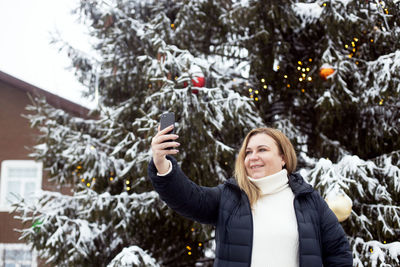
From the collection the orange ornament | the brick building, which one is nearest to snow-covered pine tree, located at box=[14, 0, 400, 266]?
the orange ornament

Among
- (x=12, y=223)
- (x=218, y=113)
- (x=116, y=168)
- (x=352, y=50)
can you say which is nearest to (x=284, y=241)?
(x=218, y=113)

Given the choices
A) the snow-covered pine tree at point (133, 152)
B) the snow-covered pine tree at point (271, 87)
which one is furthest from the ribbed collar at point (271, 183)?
the snow-covered pine tree at point (133, 152)

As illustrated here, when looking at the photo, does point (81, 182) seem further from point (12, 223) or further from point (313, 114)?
point (313, 114)

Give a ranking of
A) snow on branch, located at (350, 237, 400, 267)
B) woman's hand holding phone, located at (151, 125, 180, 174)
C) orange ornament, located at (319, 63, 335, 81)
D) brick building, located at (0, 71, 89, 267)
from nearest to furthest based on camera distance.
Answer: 1. woman's hand holding phone, located at (151, 125, 180, 174)
2. snow on branch, located at (350, 237, 400, 267)
3. orange ornament, located at (319, 63, 335, 81)
4. brick building, located at (0, 71, 89, 267)

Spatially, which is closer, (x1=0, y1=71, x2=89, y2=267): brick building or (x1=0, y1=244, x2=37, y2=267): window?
(x1=0, y1=71, x2=89, y2=267): brick building

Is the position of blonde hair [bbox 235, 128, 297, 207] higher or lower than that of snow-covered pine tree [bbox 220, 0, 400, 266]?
lower

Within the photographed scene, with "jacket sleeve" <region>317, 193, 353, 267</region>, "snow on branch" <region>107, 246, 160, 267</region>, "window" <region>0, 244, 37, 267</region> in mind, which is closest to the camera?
"jacket sleeve" <region>317, 193, 353, 267</region>

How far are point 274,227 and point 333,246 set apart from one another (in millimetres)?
317

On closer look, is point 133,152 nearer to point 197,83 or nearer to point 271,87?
point 197,83

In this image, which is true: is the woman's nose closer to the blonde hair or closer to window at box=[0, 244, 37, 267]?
the blonde hair

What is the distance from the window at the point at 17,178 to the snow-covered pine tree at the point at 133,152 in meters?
2.55

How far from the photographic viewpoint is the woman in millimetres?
1688

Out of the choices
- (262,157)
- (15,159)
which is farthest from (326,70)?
(15,159)

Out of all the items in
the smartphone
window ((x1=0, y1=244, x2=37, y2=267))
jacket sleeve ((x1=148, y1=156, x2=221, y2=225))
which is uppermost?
the smartphone
